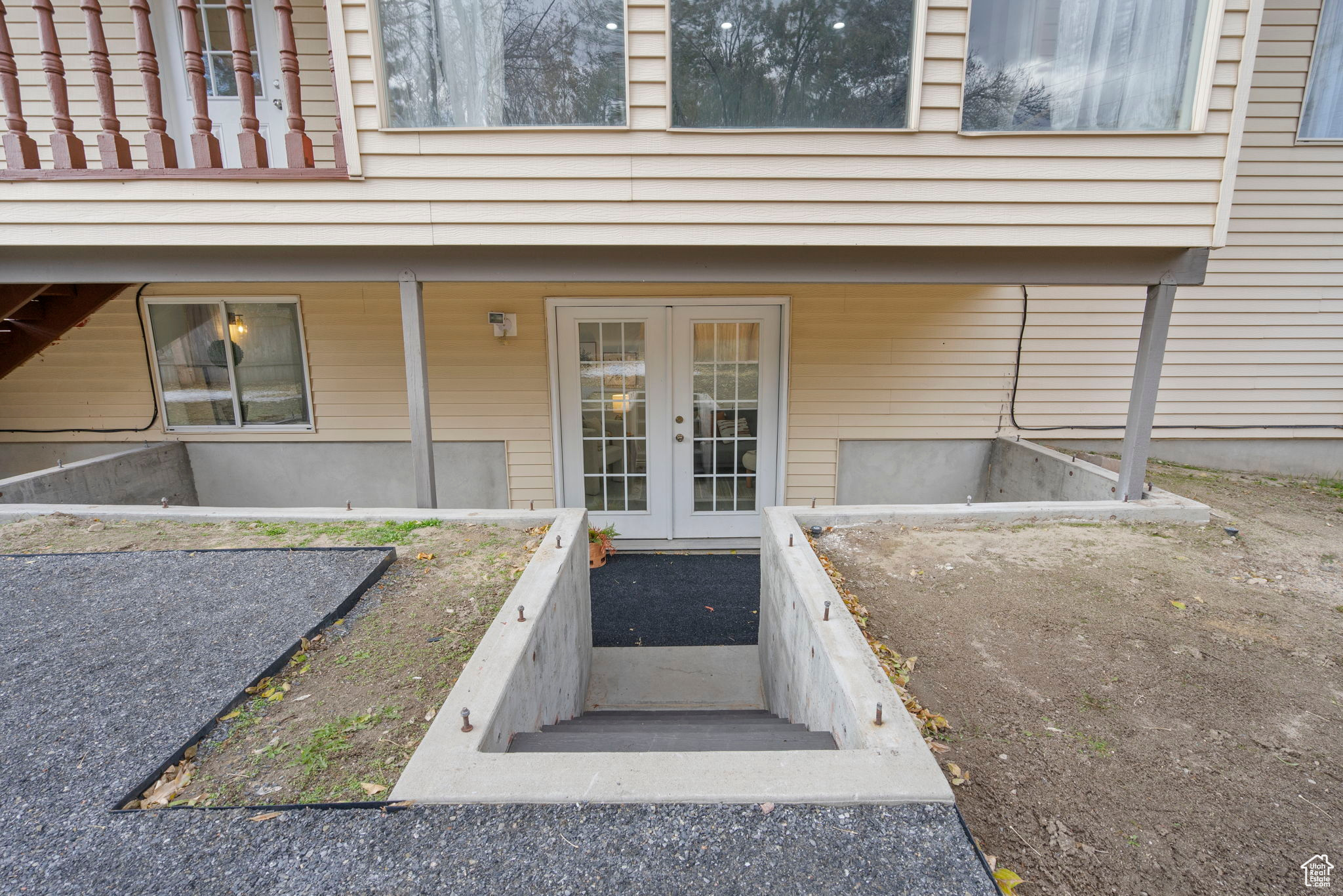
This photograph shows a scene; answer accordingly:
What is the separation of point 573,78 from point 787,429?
298 centimetres

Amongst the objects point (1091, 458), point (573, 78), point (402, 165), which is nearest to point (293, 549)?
point (402, 165)

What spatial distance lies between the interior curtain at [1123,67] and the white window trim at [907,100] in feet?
2.35

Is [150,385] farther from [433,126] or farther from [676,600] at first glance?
[676,600]

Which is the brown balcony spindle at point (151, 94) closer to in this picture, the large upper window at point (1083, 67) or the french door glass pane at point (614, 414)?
the french door glass pane at point (614, 414)

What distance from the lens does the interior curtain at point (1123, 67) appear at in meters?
2.97

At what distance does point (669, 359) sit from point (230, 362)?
12.0 ft

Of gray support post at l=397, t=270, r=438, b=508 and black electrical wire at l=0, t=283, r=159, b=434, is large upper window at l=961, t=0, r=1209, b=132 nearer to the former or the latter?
gray support post at l=397, t=270, r=438, b=508

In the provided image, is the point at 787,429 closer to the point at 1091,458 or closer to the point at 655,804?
the point at 1091,458

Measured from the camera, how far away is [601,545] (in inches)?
179

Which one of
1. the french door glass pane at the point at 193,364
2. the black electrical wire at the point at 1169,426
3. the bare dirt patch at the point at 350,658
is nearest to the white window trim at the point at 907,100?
the bare dirt patch at the point at 350,658

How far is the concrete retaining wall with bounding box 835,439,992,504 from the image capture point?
499 cm

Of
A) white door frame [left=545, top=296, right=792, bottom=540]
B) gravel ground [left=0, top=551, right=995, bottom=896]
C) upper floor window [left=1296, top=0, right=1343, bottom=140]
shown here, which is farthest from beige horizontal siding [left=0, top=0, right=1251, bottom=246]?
upper floor window [left=1296, top=0, right=1343, bottom=140]

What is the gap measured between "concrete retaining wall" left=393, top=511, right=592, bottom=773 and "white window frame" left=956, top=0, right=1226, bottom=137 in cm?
294

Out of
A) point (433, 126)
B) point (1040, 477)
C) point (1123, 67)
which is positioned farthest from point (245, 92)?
point (1040, 477)
